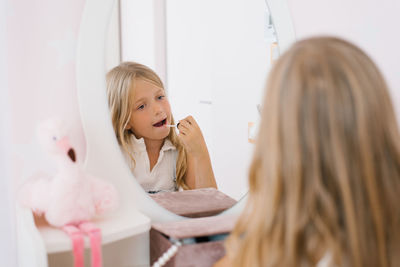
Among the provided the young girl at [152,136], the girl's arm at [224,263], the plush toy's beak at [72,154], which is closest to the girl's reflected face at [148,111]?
the young girl at [152,136]

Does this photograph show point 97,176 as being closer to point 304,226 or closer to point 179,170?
point 179,170

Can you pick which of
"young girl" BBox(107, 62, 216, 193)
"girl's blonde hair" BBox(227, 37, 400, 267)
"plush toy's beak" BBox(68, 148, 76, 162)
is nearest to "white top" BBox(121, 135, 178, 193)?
"young girl" BBox(107, 62, 216, 193)

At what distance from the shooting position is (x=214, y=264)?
815 millimetres

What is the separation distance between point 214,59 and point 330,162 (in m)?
0.52

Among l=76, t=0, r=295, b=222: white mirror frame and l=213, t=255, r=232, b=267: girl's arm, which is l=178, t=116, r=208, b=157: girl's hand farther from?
l=213, t=255, r=232, b=267: girl's arm

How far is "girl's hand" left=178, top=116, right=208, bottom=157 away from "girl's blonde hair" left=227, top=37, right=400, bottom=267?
1.29 feet

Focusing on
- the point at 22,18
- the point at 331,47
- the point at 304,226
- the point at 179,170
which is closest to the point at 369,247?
the point at 304,226

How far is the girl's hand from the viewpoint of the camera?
980 mm

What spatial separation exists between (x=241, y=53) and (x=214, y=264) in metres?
0.49

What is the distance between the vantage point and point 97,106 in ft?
2.87

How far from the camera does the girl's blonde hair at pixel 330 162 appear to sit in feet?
1.87

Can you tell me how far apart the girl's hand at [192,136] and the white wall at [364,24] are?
354 millimetres

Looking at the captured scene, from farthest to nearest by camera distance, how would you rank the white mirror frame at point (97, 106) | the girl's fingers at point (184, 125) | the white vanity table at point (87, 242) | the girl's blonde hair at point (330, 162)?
the girl's fingers at point (184, 125) < the white mirror frame at point (97, 106) < the white vanity table at point (87, 242) < the girl's blonde hair at point (330, 162)

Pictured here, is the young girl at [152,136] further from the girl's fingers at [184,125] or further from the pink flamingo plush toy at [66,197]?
the pink flamingo plush toy at [66,197]
